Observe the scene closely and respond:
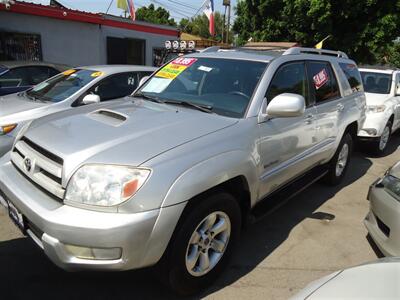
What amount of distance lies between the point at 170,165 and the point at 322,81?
2.78 m

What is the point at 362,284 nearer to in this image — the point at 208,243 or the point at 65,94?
the point at 208,243

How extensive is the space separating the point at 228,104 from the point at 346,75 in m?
2.69

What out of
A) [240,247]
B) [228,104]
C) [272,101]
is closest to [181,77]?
[228,104]

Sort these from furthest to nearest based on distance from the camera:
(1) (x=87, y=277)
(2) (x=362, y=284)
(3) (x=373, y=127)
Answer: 1. (3) (x=373, y=127)
2. (1) (x=87, y=277)
3. (2) (x=362, y=284)

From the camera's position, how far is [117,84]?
19.4ft

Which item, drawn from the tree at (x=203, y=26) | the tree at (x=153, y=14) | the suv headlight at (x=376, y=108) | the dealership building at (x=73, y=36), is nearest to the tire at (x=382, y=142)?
the suv headlight at (x=376, y=108)

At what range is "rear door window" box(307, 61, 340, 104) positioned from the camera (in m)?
4.23

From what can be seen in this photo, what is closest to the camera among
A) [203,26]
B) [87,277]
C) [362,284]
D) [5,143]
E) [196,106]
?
[362,284]

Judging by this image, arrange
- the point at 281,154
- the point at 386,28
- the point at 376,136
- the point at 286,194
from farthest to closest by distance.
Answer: the point at 386,28 < the point at 376,136 < the point at 286,194 < the point at 281,154

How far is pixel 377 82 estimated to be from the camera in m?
8.20

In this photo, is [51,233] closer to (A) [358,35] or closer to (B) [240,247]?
(B) [240,247]

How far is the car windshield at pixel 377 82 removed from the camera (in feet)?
26.1

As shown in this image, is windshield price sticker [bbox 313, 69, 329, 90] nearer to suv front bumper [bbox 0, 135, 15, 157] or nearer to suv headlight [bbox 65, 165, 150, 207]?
suv headlight [bbox 65, 165, 150, 207]

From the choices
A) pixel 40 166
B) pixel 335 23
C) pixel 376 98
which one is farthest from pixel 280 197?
Answer: pixel 335 23
